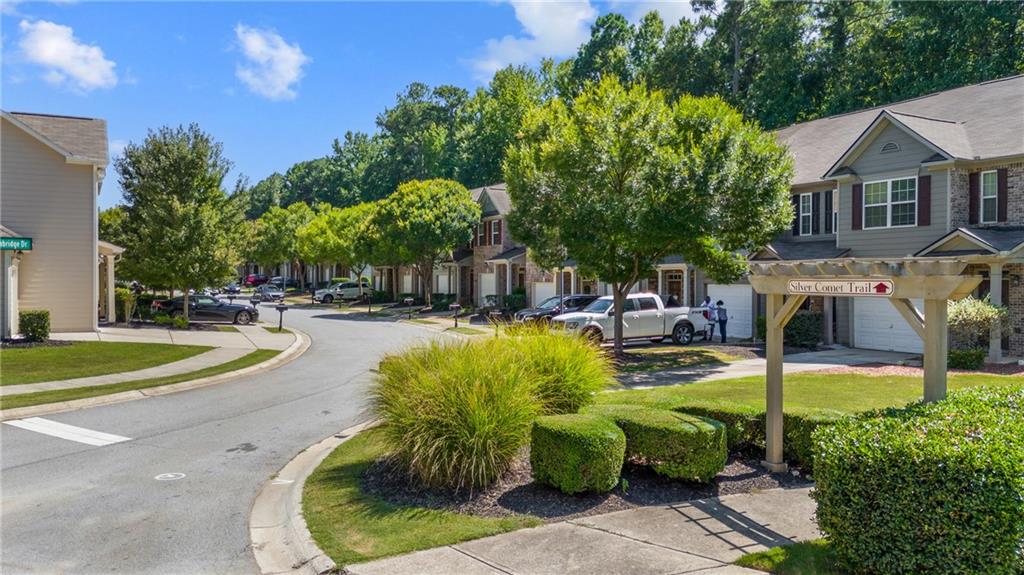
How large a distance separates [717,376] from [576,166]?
7094 millimetres

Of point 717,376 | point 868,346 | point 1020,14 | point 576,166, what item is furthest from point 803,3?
point 717,376

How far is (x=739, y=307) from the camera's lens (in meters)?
28.6

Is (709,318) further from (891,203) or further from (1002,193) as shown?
(1002,193)

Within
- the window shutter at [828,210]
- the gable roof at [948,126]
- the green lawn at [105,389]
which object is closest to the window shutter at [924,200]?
the gable roof at [948,126]

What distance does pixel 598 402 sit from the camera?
10.3 meters

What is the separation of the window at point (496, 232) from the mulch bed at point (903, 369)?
27293 millimetres

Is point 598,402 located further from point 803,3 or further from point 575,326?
point 803,3

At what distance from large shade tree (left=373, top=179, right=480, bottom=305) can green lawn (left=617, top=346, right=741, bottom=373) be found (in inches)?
854

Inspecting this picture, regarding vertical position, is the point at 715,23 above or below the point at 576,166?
above

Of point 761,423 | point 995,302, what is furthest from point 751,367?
point 761,423

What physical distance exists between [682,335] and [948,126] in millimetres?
11309

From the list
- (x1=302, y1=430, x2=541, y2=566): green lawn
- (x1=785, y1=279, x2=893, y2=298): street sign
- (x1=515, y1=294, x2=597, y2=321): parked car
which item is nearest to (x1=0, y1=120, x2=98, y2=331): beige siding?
(x1=515, y1=294, x2=597, y2=321): parked car

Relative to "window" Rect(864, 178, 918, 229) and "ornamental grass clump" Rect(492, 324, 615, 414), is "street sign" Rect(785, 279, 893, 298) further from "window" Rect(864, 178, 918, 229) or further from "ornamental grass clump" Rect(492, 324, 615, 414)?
"window" Rect(864, 178, 918, 229)

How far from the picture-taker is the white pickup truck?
78.1ft
